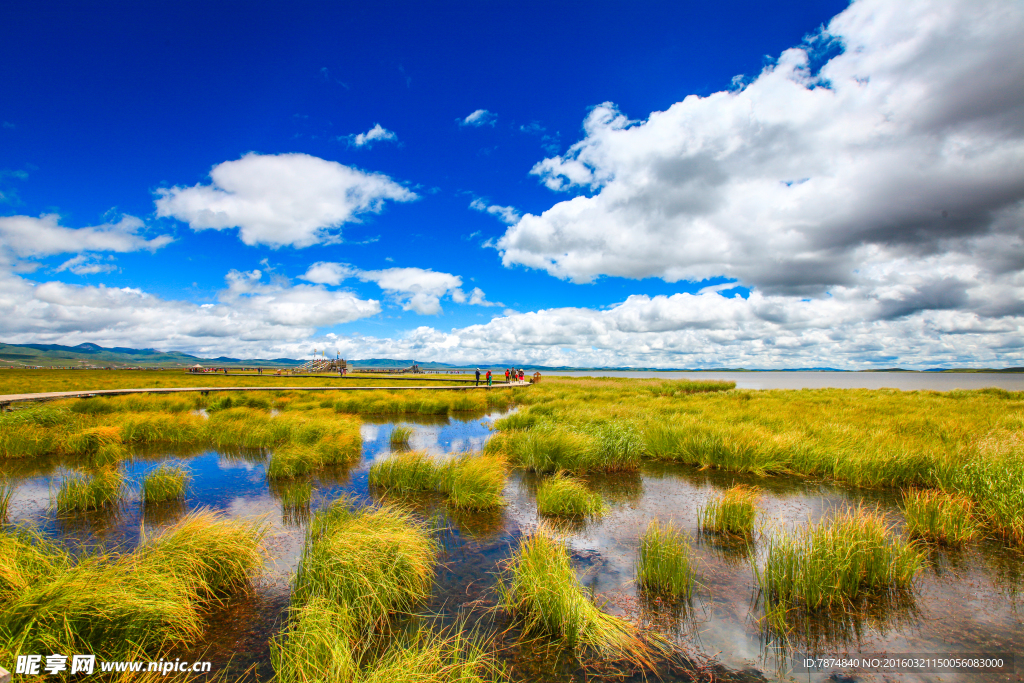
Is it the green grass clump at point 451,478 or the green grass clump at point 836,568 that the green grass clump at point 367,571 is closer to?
the green grass clump at point 451,478

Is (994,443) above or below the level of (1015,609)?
above

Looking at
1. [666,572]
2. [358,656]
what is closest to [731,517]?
[666,572]

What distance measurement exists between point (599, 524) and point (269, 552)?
21.6 ft

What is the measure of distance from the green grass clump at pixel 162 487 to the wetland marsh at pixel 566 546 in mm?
65

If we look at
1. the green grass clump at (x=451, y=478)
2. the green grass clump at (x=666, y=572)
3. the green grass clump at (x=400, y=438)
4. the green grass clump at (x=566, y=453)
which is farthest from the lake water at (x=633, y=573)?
the green grass clump at (x=400, y=438)

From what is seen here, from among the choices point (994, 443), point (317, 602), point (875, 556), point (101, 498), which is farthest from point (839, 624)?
point (101, 498)

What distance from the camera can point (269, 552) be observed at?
7.34 m

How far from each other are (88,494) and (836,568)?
14.8m

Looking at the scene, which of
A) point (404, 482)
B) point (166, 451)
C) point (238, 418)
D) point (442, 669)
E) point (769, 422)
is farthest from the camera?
point (238, 418)

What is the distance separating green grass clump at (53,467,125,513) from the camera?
925 cm

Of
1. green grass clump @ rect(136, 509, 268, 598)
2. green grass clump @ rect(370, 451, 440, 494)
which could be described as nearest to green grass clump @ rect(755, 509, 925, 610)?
green grass clump @ rect(136, 509, 268, 598)

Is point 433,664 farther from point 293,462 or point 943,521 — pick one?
point 293,462

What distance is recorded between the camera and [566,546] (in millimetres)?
7930

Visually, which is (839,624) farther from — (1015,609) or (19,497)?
(19,497)
